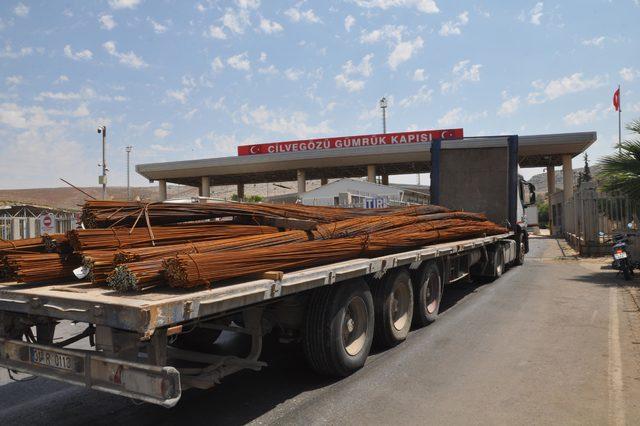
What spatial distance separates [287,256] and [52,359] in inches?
73.1

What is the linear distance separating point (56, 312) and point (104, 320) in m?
0.46

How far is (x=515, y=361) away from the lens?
5.32 metres

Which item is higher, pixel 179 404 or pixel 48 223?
pixel 48 223

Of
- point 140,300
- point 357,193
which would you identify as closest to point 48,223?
point 357,193

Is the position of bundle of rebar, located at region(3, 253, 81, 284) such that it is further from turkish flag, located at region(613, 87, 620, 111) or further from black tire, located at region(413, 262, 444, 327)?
turkish flag, located at region(613, 87, 620, 111)

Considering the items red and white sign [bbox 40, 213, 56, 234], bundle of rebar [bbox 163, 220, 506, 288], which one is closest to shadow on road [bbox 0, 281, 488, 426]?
bundle of rebar [bbox 163, 220, 506, 288]

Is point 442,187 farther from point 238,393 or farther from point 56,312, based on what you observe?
point 56,312

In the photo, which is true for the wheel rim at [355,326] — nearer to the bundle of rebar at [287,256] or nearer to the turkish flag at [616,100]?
the bundle of rebar at [287,256]

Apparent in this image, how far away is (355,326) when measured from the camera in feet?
16.9

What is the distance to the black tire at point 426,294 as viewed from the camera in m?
6.69

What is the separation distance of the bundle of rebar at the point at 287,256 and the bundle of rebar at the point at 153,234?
22.0 inches

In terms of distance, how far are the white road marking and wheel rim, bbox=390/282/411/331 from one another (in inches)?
89.1

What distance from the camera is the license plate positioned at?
3.23m

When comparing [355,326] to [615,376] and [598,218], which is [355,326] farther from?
[598,218]
